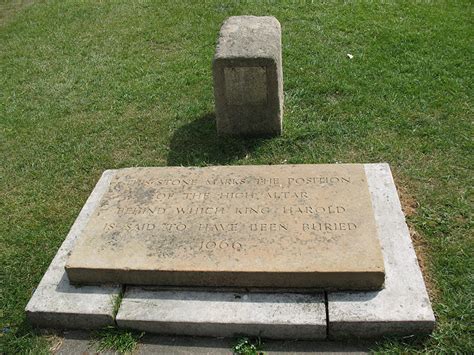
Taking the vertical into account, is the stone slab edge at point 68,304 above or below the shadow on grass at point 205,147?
above

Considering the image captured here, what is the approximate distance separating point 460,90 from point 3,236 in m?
4.45

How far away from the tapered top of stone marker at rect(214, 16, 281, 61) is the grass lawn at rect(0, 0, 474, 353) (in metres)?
0.78

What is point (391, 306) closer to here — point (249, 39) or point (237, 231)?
point (237, 231)

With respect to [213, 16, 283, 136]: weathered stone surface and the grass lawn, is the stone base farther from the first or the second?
[213, 16, 283, 136]: weathered stone surface

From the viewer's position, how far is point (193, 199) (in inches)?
141

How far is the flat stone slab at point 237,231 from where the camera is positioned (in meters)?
3.00

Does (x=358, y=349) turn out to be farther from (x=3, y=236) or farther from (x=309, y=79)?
(x=309, y=79)

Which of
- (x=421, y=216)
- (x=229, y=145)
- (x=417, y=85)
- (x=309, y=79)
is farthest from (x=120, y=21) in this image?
(x=421, y=216)

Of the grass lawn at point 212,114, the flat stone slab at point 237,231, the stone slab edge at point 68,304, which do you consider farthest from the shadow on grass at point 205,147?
the stone slab edge at point 68,304

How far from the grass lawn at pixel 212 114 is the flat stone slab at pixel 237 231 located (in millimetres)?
509

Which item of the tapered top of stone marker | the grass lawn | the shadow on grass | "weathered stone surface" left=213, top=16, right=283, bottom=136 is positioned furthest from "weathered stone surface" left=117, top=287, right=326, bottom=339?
the tapered top of stone marker

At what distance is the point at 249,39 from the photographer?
452 cm

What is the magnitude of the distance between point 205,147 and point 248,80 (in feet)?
2.46

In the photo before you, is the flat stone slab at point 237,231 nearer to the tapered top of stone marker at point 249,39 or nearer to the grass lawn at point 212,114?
the grass lawn at point 212,114
